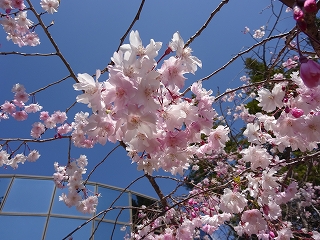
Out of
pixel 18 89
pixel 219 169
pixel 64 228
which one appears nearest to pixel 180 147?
pixel 18 89

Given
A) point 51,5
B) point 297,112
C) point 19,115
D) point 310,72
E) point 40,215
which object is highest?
point 51,5

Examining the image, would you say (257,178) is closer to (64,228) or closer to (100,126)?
(100,126)

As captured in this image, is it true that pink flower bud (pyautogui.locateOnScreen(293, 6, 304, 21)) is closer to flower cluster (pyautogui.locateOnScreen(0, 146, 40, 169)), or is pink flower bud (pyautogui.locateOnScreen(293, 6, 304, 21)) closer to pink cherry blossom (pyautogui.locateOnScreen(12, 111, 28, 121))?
flower cluster (pyautogui.locateOnScreen(0, 146, 40, 169))

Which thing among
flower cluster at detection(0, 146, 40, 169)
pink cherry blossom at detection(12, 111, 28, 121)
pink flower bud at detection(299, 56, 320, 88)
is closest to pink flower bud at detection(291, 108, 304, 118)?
pink flower bud at detection(299, 56, 320, 88)

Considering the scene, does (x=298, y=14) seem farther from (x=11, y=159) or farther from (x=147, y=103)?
(x=11, y=159)

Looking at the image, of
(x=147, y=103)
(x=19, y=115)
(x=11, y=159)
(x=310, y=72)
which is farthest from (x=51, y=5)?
(x=310, y=72)

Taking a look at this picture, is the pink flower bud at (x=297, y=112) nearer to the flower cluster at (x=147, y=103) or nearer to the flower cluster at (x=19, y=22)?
the flower cluster at (x=147, y=103)

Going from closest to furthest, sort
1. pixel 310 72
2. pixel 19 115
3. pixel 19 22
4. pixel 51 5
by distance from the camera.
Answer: pixel 310 72, pixel 19 22, pixel 51 5, pixel 19 115

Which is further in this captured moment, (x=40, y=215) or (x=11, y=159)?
(x=40, y=215)

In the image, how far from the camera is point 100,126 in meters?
0.99

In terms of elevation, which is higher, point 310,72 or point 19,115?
point 19,115

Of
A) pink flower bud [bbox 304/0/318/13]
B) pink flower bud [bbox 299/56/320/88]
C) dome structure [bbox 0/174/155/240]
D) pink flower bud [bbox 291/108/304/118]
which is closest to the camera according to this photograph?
pink flower bud [bbox 304/0/318/13]

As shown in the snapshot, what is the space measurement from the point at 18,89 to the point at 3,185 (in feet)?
16.7

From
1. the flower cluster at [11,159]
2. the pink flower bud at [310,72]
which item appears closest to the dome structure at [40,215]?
the flower cluster at [11,159]
